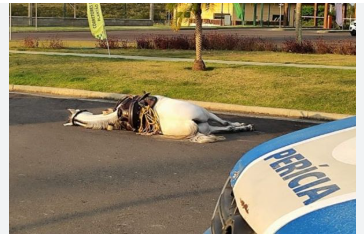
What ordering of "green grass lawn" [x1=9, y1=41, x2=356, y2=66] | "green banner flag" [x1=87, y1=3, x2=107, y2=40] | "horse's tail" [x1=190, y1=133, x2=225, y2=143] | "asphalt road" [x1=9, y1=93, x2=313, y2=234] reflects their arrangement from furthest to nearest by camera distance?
"green banner flag" [x1=87, y1=3, x2=107, y2=40] < "green grass lawn" [x1=9, y1=41, x2=356, y2=66] < "horse's tail" [x1=190, y1=133, x2=225, y2=143] < "asphalt road" [x1=9, y1=93, x2=313, y2=234]

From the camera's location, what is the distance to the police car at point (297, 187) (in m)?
2.52

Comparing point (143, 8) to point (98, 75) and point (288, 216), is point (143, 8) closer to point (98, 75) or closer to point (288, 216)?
point (98, 75)

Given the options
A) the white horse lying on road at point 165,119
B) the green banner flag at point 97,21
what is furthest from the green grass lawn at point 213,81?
the white horse lying on road at point 165,119

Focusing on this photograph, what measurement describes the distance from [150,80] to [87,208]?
9346 mm

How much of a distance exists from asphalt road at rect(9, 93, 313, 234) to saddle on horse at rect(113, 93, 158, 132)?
0.14 m

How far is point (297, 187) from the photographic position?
280 cm

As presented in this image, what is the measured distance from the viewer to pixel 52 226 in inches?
227

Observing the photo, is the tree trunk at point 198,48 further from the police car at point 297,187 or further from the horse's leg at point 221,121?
the police car at point 297,187

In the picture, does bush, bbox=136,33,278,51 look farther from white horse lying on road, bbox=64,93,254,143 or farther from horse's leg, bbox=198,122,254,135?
white horse lying on road, bbox=64,93,254,143

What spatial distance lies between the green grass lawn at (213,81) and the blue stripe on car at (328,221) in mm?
9728

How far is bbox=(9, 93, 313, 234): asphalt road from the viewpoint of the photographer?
19.5 ft

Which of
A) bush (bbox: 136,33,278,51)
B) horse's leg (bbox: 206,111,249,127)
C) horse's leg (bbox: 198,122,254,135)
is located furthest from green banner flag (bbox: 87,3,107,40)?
horse's leg (bbox: 198,122,254,135)
